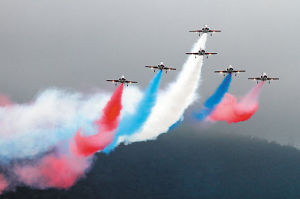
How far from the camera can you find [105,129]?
511ft

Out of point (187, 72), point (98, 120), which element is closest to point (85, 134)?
point (98, 120)

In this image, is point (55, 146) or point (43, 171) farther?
point (43, 171)

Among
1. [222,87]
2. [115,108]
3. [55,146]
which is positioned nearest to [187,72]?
[222,87]

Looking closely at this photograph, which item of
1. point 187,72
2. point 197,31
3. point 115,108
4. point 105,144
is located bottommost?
point 105,144

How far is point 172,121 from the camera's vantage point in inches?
6284

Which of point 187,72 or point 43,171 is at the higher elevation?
point 187,72

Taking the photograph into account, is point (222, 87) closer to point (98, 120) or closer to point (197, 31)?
point (197, 31)

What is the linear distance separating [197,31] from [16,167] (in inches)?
3618

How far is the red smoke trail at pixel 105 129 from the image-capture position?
15388 cm

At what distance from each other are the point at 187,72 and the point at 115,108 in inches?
1039

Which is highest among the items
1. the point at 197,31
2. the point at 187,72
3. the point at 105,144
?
the point at 197,31

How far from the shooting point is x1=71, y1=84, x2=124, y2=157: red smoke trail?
505 ft

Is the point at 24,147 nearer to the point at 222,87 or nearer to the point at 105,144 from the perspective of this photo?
the point at 105,144

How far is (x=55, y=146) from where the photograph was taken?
15862cm
